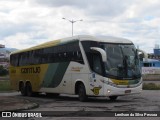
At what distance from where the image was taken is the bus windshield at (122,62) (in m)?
20.9

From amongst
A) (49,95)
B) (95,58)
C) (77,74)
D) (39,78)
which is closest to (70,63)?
(77,74)

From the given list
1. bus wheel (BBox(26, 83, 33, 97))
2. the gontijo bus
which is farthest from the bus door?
bus wheel (BBox(26, 83, 33, 97))

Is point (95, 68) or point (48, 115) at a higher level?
point (95, 68)

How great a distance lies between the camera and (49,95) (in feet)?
99.1

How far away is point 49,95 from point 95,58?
31.9 ft

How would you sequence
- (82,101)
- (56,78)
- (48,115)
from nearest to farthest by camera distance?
(48,115)
(82,101)
(56,78)

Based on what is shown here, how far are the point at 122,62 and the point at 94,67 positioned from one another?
1.41 metres

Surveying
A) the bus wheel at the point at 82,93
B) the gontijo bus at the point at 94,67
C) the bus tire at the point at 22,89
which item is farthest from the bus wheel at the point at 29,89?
the bus wheel at the point at 82,93

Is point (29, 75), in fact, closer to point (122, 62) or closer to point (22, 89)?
point (22, 89)

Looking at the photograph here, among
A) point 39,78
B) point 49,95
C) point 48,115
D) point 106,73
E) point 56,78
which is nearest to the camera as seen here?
point 48,115

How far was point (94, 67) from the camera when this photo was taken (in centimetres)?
2131

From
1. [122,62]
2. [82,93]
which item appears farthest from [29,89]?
[122,62]

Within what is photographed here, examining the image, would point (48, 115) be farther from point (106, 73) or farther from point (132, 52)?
point (132, 52)

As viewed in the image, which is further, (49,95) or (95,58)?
(49,95)
